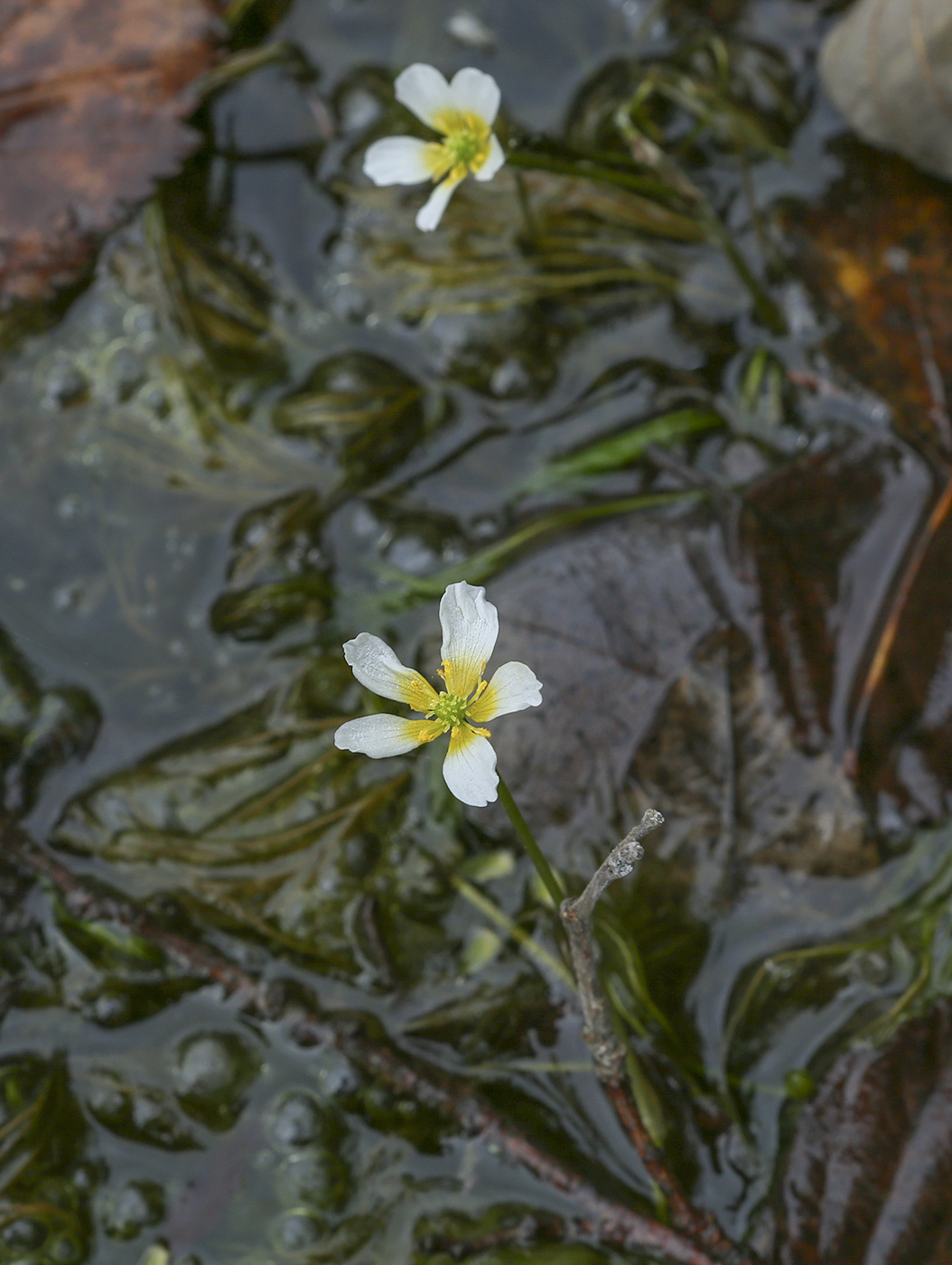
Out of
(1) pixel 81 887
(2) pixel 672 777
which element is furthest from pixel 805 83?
(1) pixel 81 887

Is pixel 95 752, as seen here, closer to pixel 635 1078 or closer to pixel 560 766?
pixel 560 766

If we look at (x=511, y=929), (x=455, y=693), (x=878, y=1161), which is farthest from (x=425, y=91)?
(x=878, y=1161)

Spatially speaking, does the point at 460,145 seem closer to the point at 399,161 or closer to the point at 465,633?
the point at 399,161

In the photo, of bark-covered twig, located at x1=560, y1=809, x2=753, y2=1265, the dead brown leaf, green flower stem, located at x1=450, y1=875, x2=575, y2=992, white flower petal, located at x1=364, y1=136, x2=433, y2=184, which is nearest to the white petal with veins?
bark-covered twig, located at x1=560, y1=809, x2=753, y2=1265

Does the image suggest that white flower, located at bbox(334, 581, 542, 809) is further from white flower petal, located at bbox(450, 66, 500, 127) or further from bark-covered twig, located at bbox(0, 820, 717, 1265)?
white flower petal, located at bbox(450, 66, 500, 127)

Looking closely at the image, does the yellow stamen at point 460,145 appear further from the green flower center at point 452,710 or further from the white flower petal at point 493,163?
the green flower center at point 452,710

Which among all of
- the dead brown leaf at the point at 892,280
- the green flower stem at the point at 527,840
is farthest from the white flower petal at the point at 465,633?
the dead brown leaf at the point at 892,280

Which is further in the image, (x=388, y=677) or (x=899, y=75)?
(x=899, y=75)
